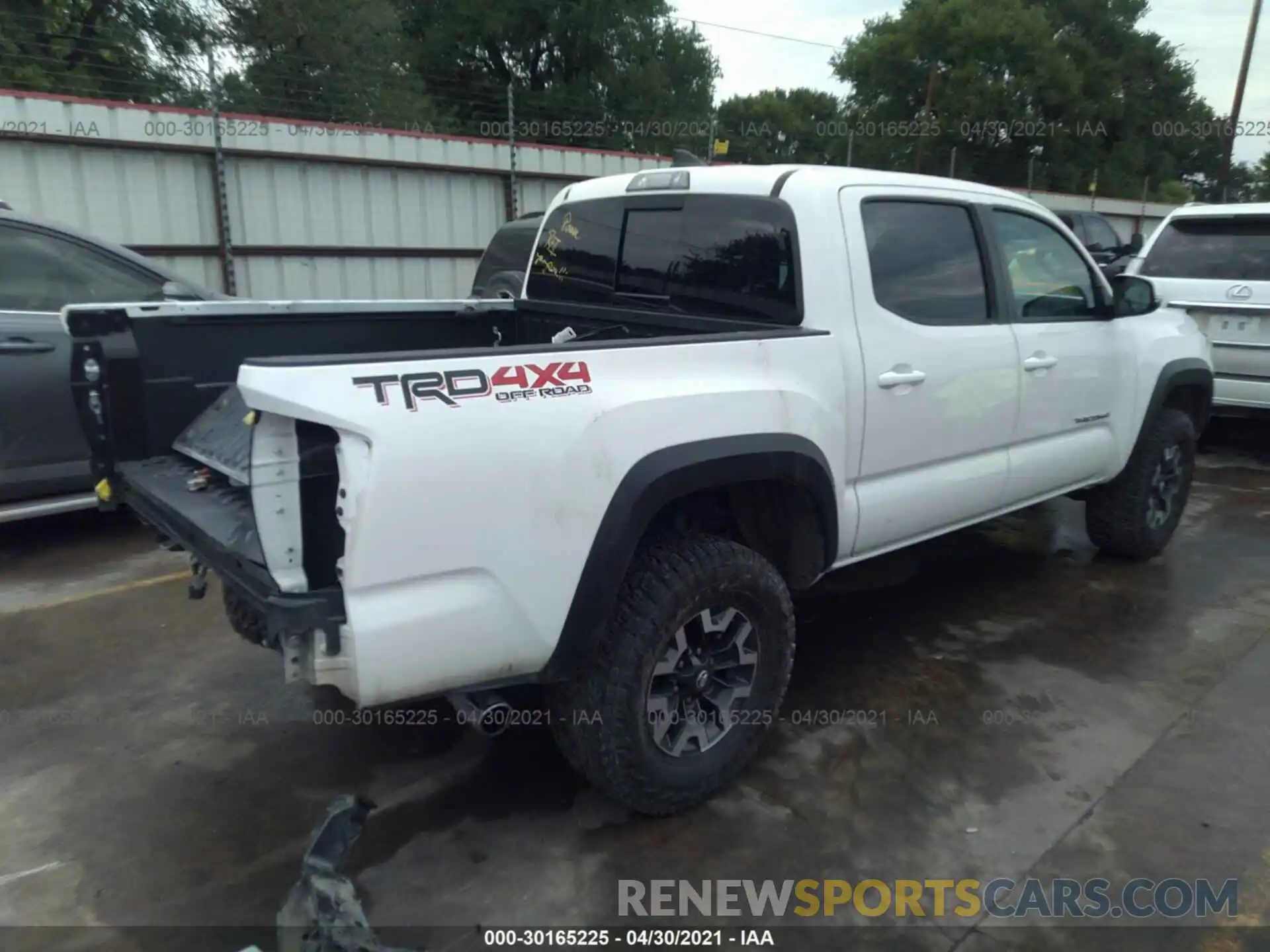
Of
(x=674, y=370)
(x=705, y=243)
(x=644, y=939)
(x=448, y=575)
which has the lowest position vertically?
(x=644, y=939)

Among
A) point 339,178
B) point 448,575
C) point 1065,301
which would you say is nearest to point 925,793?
point 448,575

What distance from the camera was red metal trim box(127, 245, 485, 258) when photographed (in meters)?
9.51

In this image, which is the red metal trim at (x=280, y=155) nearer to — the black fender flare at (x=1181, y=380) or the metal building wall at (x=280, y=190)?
the metal building wall at (x=280, y=190)

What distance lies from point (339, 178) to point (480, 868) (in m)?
9.44

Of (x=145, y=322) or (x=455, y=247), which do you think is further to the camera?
(x=455, y=247)

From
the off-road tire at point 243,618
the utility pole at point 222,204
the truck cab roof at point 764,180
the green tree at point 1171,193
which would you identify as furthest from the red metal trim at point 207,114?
the green tree at point 1171,193

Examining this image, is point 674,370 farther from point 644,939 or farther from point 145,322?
point 145,322

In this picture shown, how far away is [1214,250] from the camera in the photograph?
7309 millimetres

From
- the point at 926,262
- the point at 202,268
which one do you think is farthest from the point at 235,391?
the point at 202,268

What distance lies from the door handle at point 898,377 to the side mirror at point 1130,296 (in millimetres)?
1690

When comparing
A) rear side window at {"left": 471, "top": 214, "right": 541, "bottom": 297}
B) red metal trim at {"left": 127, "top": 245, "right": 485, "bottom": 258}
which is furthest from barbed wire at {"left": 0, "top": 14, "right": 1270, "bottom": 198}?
rear side window at {"left": 471, "top": 214, "right": 541, "bottom": 297}

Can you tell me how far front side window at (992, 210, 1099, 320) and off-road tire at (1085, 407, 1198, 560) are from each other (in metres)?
0.90

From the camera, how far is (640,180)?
3.84 m

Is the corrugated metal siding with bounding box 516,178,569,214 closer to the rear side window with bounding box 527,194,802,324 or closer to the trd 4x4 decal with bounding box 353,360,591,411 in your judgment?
the rear side window with bounding box 527,194,802,324
